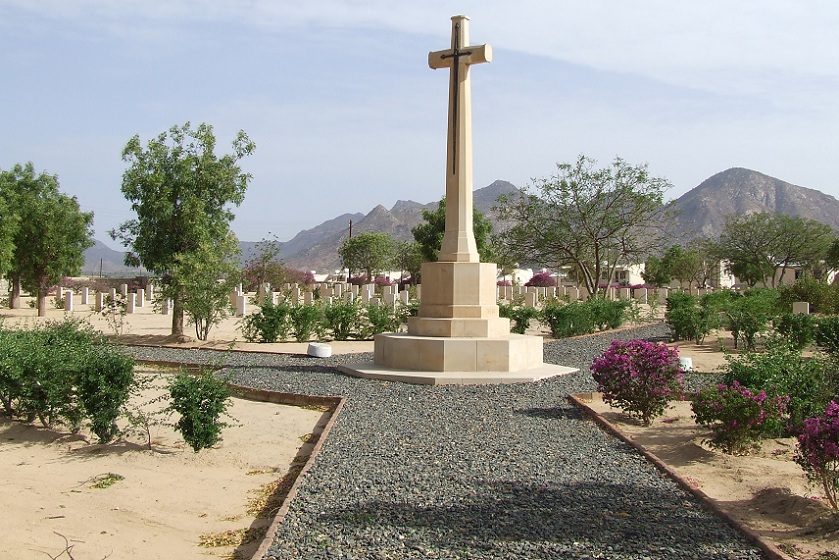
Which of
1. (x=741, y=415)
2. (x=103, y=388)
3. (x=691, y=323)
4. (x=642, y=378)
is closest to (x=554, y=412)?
(x=642, y=378)

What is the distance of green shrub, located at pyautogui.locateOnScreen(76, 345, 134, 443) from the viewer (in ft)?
24.2

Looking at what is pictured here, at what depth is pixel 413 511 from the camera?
5094mm

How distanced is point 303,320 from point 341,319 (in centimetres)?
103

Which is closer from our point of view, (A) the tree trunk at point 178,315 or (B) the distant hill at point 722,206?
(A) the tree trunk at point 178,315

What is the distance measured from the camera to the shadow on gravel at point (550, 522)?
4.47 meters

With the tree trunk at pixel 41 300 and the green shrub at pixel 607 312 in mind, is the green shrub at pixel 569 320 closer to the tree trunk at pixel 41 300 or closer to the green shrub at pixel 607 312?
the green shrub at pixel 607 312

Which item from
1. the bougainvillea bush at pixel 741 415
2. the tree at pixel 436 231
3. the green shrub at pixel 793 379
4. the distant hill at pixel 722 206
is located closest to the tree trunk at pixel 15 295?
the tree at pixel 436 231

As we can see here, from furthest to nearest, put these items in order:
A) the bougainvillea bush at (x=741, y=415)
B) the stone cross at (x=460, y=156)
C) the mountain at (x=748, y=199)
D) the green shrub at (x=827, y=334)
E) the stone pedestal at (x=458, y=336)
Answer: the mountain at (x=748, y=199)
the green shrub at (x=827, y=334)
the stone cross at (x=460, y=156)
the stone pedestal at (x=458, y=336)
the bougainvillea bush at (x=741, y=415)

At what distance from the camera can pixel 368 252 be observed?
67.3 meters

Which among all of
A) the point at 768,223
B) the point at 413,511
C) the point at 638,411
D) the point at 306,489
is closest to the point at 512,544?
the point at 413,511

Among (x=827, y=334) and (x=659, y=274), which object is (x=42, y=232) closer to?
(x=827, y=334)

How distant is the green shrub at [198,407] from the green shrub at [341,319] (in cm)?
1167

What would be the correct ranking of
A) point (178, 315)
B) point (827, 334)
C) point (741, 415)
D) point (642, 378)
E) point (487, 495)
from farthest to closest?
1. point (178, 315)
2. point (827, 334)
3. point (642, 378)
4. point (741, 415)
5. point (487, 495)

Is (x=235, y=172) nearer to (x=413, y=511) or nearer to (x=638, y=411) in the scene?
(x=638, y=411)
